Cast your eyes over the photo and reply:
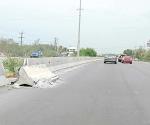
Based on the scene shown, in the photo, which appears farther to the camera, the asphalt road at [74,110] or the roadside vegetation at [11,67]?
the roadside vegetation at [11,67]

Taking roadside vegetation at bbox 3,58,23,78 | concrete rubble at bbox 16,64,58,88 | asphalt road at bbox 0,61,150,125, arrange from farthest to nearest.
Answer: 1. roadside vegetation at bbox 3,58,23,78
2. concrete rubble at bbox 16,64,58,88
3. asphalt road at bbox 0,61,150,125

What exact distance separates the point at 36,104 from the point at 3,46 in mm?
83434

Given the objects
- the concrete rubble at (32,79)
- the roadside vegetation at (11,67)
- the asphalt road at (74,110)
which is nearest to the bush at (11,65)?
the roadside vegetation at (11,67)

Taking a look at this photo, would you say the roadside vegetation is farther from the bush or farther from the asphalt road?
the asphalt road

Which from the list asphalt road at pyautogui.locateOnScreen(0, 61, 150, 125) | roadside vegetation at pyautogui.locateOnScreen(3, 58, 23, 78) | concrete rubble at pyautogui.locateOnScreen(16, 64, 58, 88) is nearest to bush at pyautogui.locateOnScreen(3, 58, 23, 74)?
roadside vegetation at pyautogui.locateOnScreen(3, 58, 23, 78)

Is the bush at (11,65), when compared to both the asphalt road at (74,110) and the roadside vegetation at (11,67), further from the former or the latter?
the asphalt road at (74,110)

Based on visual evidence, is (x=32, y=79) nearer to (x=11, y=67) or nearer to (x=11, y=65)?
(x=11, y=67)

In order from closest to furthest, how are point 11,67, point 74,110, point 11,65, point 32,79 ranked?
point 74,110 < point 32,79 < point 11,67 < point 11,65

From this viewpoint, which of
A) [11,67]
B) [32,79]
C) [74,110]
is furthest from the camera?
[11,67]

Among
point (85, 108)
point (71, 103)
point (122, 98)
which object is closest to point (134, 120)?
point (85, 108)

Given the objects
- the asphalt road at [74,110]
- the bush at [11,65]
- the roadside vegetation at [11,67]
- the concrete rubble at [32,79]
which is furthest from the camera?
the bush at [11,65]

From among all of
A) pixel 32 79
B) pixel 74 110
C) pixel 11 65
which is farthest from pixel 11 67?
pixel 74 110

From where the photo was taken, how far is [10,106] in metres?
12.9

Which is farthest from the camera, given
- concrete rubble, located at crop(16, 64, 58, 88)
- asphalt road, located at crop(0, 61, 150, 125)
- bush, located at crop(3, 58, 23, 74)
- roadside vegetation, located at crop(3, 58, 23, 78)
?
bush, located at crop(3, 58, 23, 74)
